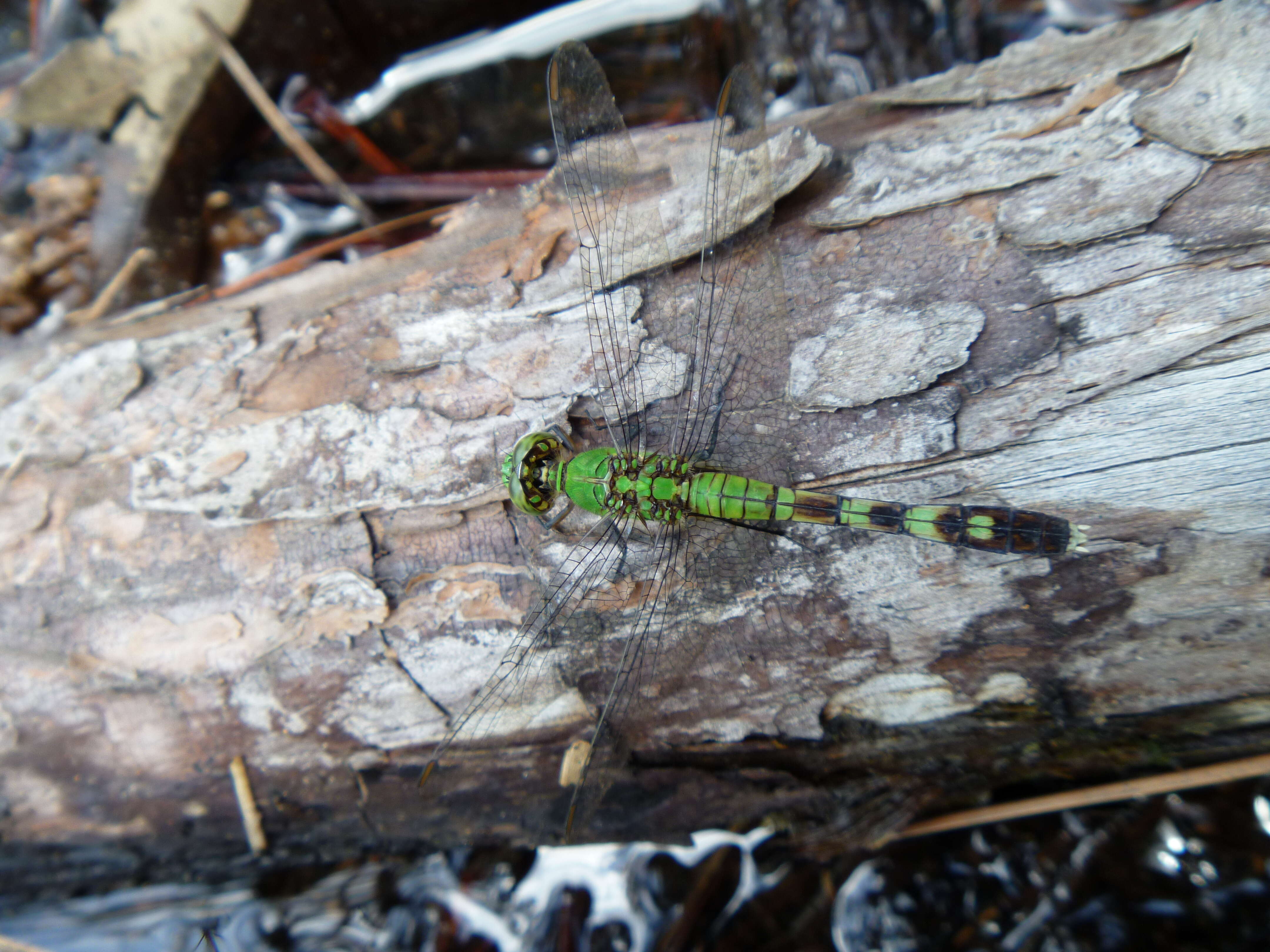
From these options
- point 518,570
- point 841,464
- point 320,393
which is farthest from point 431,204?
point 841,464

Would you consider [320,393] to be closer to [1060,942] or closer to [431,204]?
[431,204]

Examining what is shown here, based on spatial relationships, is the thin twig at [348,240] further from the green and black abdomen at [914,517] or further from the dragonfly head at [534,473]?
the green and black abdomen at [914,517]

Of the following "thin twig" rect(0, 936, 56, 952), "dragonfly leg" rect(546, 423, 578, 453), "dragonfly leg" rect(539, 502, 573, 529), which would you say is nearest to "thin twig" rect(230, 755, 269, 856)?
"thin twig" rect(0, 936, 56, 952)

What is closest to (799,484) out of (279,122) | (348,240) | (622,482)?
(622,482)

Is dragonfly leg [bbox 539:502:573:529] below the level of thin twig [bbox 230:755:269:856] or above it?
above

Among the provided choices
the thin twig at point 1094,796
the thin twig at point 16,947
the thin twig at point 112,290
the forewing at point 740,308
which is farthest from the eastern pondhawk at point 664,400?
the thin twig at point 112,290

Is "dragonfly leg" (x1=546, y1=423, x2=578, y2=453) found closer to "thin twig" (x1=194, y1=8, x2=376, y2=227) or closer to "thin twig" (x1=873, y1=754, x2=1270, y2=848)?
"thin twig" (x1=873, y1=754, x2=1270, y2=848)

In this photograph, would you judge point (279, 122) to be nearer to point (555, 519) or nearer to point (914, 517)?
point (555, 519)
